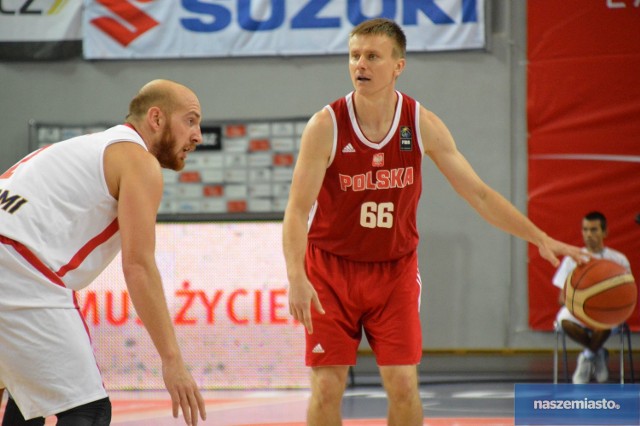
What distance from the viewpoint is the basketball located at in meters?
4.91

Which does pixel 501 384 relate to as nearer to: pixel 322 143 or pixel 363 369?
pixel 363 369

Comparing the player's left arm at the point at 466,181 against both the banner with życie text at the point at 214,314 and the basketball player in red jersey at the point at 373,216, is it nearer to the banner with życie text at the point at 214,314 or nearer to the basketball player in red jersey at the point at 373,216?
the basketball player in red jersey at the point at 373,216

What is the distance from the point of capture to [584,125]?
28.6 ft

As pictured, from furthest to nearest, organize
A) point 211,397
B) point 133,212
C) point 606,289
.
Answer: point 211,397 → point 606,289 → point 133,212

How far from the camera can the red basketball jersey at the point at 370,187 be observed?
3988 mm

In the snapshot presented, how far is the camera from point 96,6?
9.14 m

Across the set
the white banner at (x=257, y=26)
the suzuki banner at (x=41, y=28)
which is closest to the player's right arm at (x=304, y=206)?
the white banner at (x=257, y=26)

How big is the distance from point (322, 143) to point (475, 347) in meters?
5.43

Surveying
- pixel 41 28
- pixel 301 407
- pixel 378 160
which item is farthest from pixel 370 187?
pixel 41 28

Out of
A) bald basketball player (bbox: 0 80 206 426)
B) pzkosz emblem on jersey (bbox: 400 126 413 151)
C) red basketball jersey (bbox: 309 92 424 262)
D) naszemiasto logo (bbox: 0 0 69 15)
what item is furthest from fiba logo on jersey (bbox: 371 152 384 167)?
→ naszemiasto logo (bbox: 0 0 69 15)

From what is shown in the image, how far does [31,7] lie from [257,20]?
2.37 metres

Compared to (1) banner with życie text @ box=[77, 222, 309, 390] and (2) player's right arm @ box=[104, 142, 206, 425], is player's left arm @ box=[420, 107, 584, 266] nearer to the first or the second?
(2) player's right arm @ box=[104, 142, 206, 425]

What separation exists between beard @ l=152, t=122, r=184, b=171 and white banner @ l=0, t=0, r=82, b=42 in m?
6.83

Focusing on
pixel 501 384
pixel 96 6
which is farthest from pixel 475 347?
pixel 96 6
